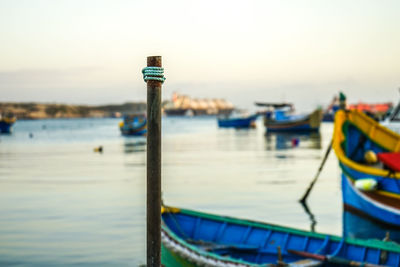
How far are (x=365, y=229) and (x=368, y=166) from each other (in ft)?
6.86

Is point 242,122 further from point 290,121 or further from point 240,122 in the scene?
point 290,121

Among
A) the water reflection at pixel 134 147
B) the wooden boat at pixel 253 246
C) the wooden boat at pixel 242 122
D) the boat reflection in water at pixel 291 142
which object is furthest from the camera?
the wooden boat at pixel 242 122

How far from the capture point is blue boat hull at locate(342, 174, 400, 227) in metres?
15.1

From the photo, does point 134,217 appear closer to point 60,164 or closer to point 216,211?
point 216,211

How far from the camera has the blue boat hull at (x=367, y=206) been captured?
15.1m

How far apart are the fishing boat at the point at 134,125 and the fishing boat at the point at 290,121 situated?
60.8 ft

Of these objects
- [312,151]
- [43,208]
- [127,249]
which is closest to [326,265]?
[127,249]

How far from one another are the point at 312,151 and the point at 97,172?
2168 cm

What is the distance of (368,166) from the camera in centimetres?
1702

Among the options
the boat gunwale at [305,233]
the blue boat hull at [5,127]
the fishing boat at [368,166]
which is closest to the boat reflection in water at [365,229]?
the fishing boat at [368,166]

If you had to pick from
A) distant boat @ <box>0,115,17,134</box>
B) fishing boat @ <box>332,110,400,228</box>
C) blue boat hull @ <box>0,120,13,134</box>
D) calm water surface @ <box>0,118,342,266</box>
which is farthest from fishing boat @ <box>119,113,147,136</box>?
fishing boat @ <box>332,110,400,228</box>

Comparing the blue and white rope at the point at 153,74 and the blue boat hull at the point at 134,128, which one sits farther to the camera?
the blue boat hull at the point at 134,128

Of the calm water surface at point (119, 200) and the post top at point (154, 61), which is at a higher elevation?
the post top at point (154, 61)

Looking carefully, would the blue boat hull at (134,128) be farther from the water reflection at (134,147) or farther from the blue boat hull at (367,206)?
the blue boat hull at (367,206)
